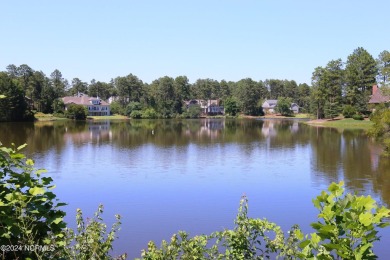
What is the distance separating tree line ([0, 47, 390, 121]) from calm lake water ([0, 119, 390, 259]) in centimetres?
1314

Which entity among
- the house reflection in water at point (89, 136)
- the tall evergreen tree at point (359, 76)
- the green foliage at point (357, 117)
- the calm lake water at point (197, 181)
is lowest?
the calm lake water at point (197, 181)

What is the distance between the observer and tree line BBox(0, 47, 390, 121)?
277 ft

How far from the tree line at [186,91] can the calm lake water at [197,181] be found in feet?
43.1

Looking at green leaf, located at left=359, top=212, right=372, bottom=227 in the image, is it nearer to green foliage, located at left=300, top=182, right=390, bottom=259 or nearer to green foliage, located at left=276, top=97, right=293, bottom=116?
green foliage, located at left=300, top=182, right=390, bottom=259

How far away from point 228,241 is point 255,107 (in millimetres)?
133595

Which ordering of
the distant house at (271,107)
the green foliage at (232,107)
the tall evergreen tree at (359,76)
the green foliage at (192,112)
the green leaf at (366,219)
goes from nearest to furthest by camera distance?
the green leaf at (366,219) < the tall evergreen tree at (359,76) < the green foliage at (192,112) < the green foliage at (232,107) < the distant house at (271,107)

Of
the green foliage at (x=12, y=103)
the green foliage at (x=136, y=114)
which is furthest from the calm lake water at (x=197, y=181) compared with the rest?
the green foliage at (x=136, y=114)

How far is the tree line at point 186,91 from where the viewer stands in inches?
3327

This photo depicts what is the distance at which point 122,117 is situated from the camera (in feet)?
404

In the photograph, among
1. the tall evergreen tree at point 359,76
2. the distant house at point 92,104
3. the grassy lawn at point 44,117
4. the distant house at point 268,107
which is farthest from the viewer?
the distant house at point 268,107

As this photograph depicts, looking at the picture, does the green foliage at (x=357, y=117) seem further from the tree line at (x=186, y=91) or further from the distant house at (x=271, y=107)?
the distant house at (x=271, y=107)

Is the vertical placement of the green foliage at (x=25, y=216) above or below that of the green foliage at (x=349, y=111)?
below

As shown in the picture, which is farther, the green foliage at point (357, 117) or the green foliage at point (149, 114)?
the green foliage at point (149, 114)

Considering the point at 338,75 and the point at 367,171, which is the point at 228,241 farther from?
the point at 338,75
